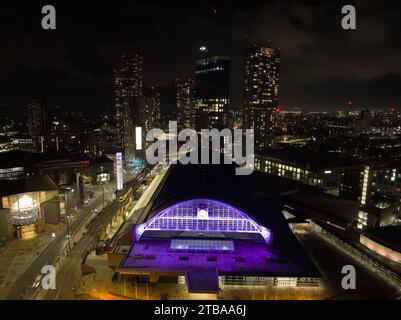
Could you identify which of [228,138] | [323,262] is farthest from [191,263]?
[228,138]

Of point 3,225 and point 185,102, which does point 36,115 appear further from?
point 3,225

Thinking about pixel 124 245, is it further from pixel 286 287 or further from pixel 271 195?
pixel 271 195

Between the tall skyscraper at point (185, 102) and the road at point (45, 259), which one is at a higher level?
the tall skyscraper at point (185, 102)

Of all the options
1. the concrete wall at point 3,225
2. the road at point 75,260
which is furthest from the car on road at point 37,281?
the concrete wall at point 3,225

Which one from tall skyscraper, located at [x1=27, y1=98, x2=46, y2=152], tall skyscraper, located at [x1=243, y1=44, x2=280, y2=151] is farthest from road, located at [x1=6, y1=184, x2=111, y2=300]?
tall skyscraper, located at [x1=27, y1=98, x2=46, y2=152]

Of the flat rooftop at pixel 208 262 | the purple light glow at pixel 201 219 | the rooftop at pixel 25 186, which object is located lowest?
the flat rooftop at pixel 208 262

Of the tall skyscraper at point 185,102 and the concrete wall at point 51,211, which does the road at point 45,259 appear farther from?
the tall skyscraper at point 185,102

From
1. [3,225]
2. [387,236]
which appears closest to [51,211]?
[3,225]
